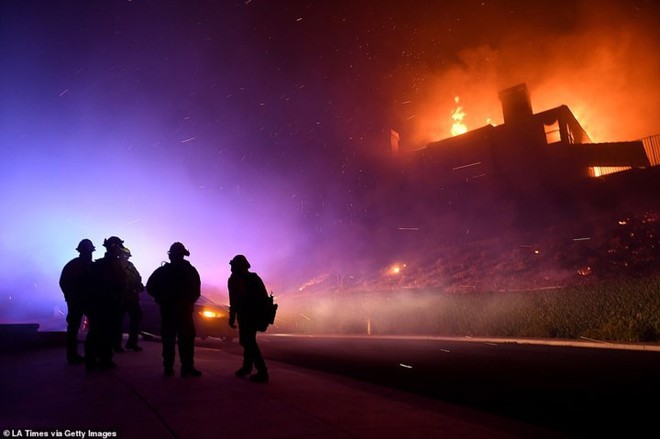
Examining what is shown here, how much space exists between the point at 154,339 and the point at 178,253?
7345 millimetres

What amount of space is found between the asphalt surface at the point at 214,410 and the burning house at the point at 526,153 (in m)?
30.0

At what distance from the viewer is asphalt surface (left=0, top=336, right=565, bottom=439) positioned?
3.13 m

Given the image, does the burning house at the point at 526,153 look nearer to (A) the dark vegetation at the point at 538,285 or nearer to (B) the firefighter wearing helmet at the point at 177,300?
(A) the dark vegetation at the point at 538,285

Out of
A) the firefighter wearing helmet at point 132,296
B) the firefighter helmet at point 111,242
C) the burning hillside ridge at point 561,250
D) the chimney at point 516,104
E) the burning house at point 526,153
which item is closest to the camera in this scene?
the firefighter helmet at point 111,242

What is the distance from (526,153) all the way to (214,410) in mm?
35199

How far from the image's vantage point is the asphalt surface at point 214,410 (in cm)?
313

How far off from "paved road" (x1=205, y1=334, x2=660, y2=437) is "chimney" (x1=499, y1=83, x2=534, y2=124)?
94.9 ft

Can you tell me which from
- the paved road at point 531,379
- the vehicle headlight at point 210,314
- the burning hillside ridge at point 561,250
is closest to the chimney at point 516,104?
the burning hillside ridge at point 561,250

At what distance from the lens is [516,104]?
35.9 m

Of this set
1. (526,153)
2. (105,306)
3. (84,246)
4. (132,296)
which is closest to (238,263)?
(105,306)

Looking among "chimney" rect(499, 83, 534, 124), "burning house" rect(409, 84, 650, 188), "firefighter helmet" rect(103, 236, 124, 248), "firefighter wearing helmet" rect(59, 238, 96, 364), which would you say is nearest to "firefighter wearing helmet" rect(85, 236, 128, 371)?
"firefighter helmet" rect(103, 236, 124, 248)

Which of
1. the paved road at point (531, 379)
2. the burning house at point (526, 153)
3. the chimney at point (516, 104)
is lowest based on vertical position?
the paved road at point (531, 379)

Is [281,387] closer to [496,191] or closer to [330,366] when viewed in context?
[330,366]

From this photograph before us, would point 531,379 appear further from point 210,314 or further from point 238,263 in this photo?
point 210,314
